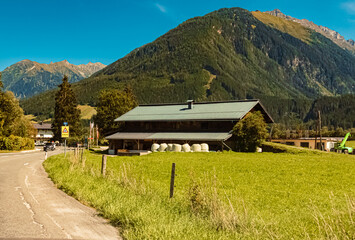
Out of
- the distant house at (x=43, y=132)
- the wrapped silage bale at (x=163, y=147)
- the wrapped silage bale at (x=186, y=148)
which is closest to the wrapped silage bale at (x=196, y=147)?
the wrapped silage bale at (x=186, y=148)

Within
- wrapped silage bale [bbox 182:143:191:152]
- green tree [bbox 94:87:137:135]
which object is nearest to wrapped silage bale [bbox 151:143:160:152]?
wrapped silage bale [bbox 182:143:191:152]

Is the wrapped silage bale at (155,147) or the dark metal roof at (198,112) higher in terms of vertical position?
the dark metal roof at (198,112)

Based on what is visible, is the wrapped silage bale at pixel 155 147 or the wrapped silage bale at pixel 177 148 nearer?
the wrapped silage bale at pixel 177 148

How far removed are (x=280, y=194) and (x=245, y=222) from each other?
7.55 metres

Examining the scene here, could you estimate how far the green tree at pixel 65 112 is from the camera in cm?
7862

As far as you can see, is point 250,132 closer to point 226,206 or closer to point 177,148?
point 177,148

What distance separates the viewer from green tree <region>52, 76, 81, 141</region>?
258 ft

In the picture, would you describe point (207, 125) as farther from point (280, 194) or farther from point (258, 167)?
point (280, 194)

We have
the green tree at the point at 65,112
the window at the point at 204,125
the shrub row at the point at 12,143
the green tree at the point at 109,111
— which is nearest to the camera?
the shrub row at the point at 12,143

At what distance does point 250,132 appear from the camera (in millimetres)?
45312

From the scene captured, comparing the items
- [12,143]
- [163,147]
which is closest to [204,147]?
[163,147]

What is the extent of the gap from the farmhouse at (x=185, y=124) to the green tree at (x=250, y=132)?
1.29m

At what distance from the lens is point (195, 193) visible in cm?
1065

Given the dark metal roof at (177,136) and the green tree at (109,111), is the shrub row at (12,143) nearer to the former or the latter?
the dark metal roof at (177,136)
